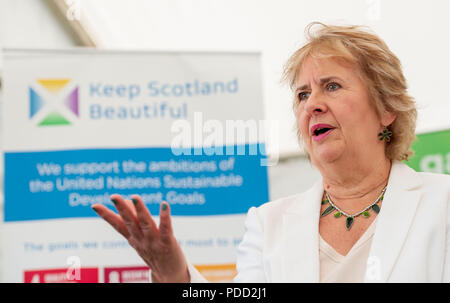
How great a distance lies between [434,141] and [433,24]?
619 millimetres

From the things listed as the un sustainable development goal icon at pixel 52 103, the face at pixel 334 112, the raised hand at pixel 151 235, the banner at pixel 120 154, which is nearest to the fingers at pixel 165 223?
the raised hand at pixel 151 235

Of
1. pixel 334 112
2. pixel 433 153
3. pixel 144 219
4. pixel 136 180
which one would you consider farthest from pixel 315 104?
pixel 433 153

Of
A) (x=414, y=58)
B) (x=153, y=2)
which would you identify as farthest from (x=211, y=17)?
(x=414, y=58)

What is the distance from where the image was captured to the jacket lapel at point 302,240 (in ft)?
3.59

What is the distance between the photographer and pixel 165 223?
1.03 meters

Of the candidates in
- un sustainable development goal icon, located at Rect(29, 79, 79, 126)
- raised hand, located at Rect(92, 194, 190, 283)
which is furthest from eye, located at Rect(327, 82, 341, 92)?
un sustainable development goal icon, located at Rect(29, 79, 79, 126)

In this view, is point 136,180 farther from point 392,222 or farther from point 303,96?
point 392,222

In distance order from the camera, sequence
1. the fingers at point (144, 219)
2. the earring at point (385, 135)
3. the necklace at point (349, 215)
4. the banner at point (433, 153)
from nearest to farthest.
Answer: the fingers at point (144, 219) → the necklace at point (349, 215) → the earring at point (385, 135) → the banner at point (433, 153)

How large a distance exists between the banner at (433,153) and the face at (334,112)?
1358 mm

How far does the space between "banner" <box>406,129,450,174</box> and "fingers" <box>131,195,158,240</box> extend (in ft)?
5.93

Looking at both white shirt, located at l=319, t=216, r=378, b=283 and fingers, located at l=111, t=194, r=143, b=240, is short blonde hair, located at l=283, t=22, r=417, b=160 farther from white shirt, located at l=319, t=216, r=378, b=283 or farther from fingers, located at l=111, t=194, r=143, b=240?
fingers, located at l=111, t=194, r=143, b=240

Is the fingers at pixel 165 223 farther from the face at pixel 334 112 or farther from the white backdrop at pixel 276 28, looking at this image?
the white backdrop at pixel 276 28

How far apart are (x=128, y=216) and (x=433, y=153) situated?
6.38ft
